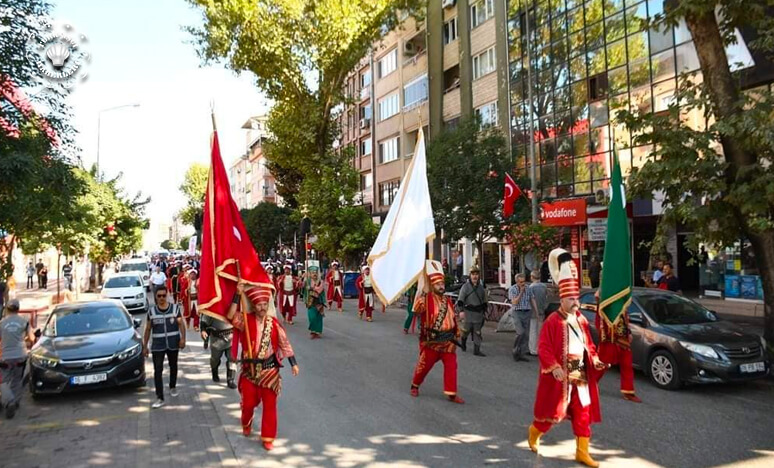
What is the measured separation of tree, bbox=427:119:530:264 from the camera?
63.9 feet

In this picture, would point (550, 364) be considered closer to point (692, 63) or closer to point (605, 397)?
point (605, 397)

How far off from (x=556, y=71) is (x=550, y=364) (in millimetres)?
21778

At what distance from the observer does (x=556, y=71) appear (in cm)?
2542

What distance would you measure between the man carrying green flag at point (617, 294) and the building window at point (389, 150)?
31.6m

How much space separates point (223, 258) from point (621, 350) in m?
5.47

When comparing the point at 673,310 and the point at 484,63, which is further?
the point at 484,63

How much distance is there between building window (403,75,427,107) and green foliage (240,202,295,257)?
21.9 m

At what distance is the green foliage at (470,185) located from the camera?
19469 mm

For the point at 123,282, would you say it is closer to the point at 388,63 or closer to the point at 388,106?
the point at 388,106

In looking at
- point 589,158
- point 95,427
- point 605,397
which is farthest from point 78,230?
point 605,397

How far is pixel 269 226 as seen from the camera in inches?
2282

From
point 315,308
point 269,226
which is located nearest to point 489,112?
point 315,308

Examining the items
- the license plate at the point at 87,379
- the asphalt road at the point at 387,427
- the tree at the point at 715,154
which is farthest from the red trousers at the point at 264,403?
the tree at the point at 715,154

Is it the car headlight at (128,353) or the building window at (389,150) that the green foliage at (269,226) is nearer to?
the building window at (389,150)
